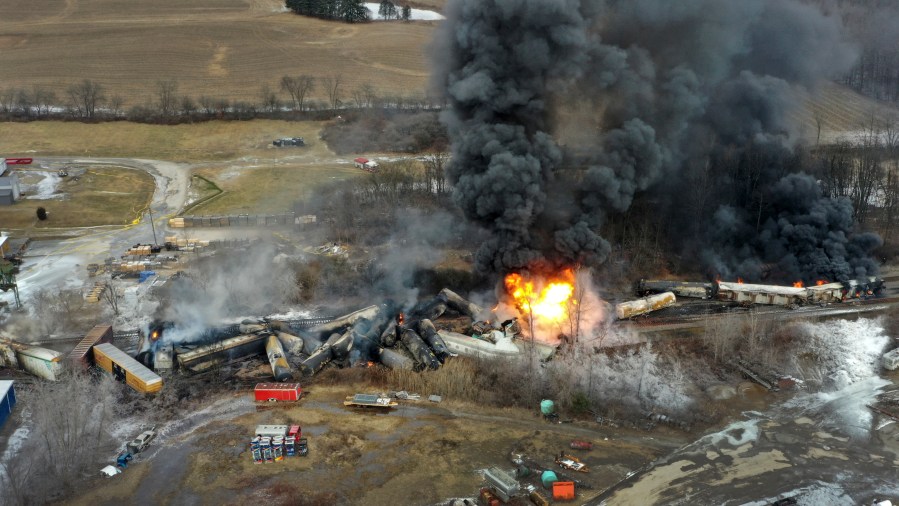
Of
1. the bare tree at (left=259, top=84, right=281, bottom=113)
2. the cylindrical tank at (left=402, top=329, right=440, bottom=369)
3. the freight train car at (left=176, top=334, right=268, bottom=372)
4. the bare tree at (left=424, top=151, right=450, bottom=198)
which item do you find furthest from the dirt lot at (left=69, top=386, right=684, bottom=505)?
the bare tree at (left=259, top=84, right=281, bottom=113)

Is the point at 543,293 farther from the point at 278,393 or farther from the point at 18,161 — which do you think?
the point at 18,161

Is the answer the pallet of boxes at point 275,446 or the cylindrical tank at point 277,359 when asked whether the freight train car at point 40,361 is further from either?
the pallet of boxes at point 275,446

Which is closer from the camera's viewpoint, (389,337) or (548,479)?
(548,479)

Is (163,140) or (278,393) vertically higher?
(163,140)

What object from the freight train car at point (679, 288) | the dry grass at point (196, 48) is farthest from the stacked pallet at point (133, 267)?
the dry grass at point (196, 48)

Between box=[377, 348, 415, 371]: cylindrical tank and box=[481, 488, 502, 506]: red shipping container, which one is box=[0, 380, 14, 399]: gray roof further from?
box=[481, 488, 502, 506]: red shipping container

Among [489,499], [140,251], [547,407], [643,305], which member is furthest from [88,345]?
[643,305]

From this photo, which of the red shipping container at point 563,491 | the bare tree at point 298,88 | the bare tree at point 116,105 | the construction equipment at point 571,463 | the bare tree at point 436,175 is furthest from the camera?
the bare tree at point 298,88
